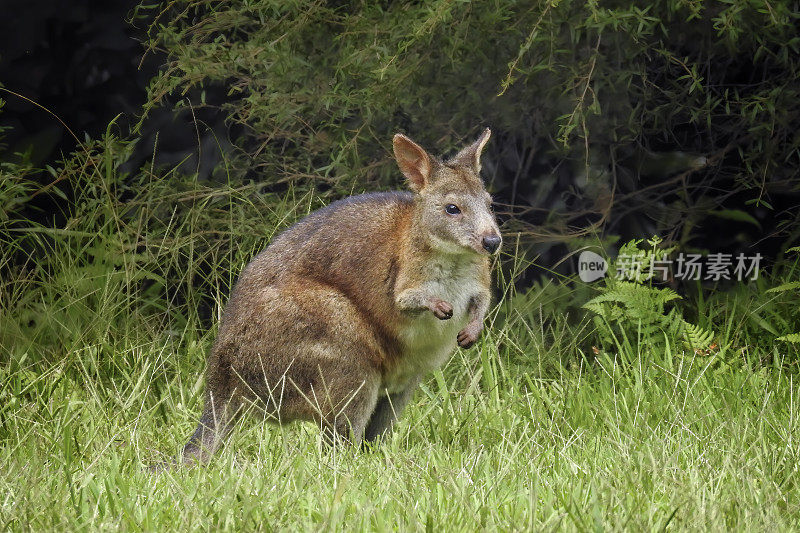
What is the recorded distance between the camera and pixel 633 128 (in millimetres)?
5949

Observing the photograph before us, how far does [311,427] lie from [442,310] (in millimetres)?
858

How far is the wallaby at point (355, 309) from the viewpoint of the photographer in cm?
427

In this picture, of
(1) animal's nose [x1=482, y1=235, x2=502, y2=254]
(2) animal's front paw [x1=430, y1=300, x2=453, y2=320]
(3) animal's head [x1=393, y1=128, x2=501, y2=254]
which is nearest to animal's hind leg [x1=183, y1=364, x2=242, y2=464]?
(2) animal's front paw [x1=430, y1=300, x2=453, y2=320]

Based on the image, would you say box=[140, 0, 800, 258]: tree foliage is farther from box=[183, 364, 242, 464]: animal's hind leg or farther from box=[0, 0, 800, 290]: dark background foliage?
box=[183, 364, 242, 464]: animal's hind leg

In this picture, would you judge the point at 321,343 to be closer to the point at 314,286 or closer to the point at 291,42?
the point at 314,286

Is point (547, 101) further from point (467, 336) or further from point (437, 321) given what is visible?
point (467, 336)

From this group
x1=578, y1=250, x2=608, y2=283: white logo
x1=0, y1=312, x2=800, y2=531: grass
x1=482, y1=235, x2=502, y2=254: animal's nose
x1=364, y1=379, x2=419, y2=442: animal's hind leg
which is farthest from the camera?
x1=578, y1=250, x2=608, y2=283: white logo

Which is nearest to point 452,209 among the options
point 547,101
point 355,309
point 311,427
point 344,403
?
point 355,309

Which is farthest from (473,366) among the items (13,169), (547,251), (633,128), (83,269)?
(13,169)

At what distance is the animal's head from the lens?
424cm

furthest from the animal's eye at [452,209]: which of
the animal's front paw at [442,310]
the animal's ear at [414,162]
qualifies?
the animal's front paw at [442,310]

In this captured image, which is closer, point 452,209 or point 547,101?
point 452,209

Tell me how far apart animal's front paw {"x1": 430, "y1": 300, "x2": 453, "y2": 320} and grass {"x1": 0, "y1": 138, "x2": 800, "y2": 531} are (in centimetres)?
47

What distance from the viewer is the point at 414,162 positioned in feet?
14.5
